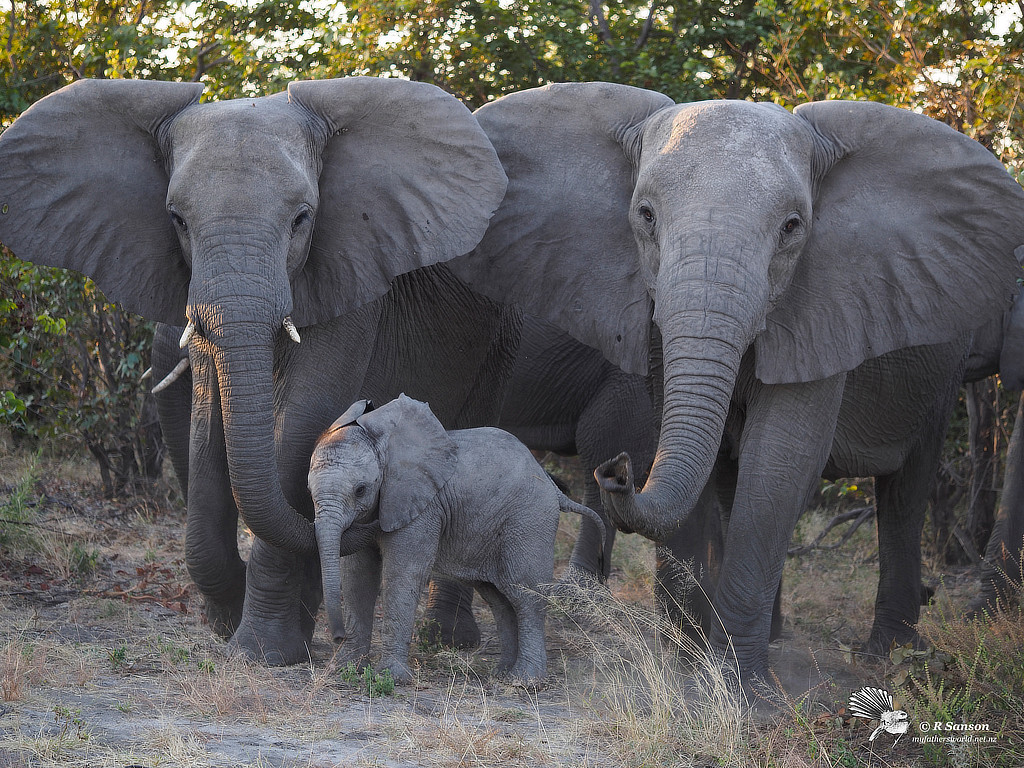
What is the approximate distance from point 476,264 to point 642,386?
2312 mm

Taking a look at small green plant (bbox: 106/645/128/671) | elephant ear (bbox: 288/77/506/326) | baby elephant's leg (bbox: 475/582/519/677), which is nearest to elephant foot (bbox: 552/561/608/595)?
baby elephant's leg (bbox: 475/582/519/677)

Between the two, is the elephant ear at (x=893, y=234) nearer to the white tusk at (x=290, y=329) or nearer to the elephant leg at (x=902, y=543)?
the elephant leg at (x=902, y=543)

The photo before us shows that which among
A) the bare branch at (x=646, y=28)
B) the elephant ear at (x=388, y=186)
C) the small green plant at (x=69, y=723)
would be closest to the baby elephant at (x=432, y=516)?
the elephant ear at (x=388, y=186)

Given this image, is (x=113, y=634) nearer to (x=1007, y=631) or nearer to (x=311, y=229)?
(x=311, y=229)

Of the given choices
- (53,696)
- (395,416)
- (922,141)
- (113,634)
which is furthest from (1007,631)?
(113,634)

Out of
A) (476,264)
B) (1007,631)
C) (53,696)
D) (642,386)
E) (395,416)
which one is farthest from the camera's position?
(642,386)

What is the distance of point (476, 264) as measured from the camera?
6.32 m

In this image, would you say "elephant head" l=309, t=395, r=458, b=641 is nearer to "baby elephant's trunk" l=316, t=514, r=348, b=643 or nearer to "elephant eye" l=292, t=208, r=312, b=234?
"baby elephant's trunk" l=316, t=514, r=348, b=643

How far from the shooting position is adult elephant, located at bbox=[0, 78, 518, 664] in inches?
212

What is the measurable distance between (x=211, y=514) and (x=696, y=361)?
8.04 feet

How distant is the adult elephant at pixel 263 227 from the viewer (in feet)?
17.6

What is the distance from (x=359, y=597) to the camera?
5.86 meters

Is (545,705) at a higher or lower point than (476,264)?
lower

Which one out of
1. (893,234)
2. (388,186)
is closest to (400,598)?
(388,186)
